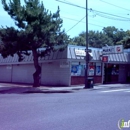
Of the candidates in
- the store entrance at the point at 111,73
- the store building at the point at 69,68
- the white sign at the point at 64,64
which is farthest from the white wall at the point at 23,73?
the store entrance at the point at 111,73

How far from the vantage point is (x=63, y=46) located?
86.1ft

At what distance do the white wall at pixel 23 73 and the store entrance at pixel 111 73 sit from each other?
871cm

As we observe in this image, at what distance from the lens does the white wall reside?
3281 cm

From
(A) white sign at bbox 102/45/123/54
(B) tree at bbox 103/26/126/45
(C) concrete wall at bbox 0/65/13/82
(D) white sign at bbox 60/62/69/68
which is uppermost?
(B) tree at bbox 103/26/126/45

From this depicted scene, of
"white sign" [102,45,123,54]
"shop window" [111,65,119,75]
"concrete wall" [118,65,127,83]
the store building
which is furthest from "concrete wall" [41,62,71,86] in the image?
"concrete wall" [118,65,127,83]

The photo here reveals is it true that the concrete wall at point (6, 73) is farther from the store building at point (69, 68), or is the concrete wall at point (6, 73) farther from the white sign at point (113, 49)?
the white sign at point (113, 49)

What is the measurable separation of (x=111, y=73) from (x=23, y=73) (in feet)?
35.4

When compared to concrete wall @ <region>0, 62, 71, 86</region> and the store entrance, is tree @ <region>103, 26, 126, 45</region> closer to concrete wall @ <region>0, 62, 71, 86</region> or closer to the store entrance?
the store entrance

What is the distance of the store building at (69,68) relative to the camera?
2802 centimetres

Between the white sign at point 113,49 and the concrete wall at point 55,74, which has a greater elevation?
the white sign at point 113,49

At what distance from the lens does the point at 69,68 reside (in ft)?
91.1

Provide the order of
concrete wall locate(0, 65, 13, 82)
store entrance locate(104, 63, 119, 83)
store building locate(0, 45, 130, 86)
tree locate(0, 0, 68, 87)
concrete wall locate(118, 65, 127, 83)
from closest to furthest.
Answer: tree locate(0, 0, 68, 87) → store building locate(0, 45, 130, 86) → store entrance locate(104, 63, 119, 83) → concrete wall locate(118, 65, 127, 83) → concrete wall locate(0, 65, 13, 82)

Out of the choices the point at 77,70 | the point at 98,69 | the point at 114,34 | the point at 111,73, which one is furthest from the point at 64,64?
the point at 114,34

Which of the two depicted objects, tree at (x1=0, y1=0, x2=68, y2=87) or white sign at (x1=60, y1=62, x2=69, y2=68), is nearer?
tree at (x1=0, y1=0, x2=68, y2=87)
